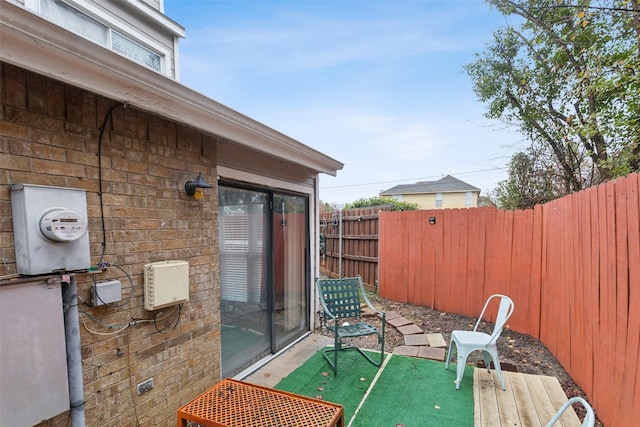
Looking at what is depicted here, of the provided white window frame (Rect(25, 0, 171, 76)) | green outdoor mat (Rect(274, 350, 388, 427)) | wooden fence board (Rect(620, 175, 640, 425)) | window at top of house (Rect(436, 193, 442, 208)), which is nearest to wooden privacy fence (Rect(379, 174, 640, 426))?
wooden fence board (Rect(620, 175, 640, 425))

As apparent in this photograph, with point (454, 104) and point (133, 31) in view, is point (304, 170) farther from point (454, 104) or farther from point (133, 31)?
point (454, 104)

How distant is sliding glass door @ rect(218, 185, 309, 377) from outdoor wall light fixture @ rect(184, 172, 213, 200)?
0.50 m

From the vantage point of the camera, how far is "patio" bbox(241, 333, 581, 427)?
8.27 feet

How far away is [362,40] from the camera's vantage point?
5.89 meters

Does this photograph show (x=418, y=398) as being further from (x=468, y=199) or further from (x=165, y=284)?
(x=468, y=199)

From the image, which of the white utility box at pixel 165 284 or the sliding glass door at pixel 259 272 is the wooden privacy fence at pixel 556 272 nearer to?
the sliding glass door at pixel 259 272

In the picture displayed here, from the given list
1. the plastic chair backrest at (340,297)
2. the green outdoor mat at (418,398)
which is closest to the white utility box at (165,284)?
the green outdoor mat at (418,398)

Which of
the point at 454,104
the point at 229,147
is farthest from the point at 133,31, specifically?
the point at 454,104

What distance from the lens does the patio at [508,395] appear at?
8.27 ft

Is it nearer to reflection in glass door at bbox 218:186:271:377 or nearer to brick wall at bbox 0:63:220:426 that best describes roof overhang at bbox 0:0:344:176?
brick wall at bbox 0:63:220:426

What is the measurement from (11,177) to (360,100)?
8.24 m

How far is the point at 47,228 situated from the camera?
148cm

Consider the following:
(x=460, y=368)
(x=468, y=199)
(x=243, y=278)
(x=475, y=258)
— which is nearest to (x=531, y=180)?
(x=475, y=258)

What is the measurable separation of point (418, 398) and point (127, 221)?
9.46 feet
